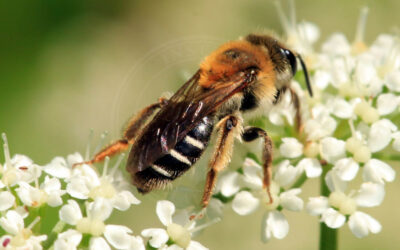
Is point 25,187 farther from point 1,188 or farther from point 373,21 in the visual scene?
point 373,21

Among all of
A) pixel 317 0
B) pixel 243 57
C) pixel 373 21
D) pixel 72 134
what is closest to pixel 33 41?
pixel 72 134

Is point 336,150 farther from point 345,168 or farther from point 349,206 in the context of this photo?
point 349,206

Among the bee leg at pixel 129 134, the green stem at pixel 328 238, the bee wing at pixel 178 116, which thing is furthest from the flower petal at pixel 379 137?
the bee leg at pixel 129 134

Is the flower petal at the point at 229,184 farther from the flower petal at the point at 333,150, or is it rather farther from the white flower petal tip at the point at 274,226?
the flower petal at the point at 333,150

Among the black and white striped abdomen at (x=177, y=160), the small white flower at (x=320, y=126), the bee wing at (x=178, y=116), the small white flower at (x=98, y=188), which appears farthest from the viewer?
the small white flower at (x=320, y=126)

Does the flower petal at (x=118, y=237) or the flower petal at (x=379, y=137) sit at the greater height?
the flower petal at (x=379, y=137)

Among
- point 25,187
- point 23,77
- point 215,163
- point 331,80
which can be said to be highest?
point 331,80

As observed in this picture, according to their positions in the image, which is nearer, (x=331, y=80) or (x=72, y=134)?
(x=331, y=80)
